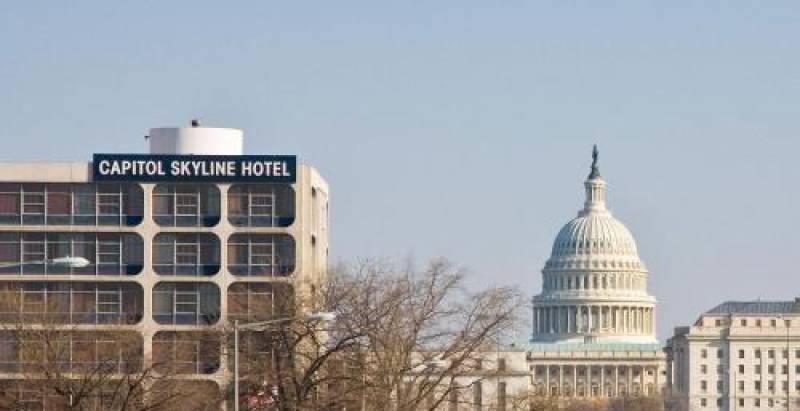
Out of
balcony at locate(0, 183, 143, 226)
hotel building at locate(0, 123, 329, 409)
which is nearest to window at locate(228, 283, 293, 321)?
hotel building at locate(0, 123, 329, 409)

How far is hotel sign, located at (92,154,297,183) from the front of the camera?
444ft

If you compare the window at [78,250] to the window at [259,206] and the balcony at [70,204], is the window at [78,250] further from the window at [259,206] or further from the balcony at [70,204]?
the window at [259,206]

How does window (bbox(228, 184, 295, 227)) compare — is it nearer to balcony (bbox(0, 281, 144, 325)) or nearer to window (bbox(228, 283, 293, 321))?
window (bbox(228, 283, 293, 321))

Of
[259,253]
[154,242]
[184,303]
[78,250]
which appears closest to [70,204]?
[78,250]

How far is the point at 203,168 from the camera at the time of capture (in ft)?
446

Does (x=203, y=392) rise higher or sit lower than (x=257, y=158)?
lower

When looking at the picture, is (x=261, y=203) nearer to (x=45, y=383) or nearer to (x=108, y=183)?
(x=108, y=183)

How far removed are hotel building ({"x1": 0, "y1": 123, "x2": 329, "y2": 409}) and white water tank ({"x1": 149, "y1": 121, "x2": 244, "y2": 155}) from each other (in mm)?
1064

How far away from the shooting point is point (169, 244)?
13638 centimetres

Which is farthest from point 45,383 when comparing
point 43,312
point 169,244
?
point 169,244

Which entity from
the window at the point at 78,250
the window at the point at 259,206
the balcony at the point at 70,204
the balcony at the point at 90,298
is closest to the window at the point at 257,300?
the window at the point at 259,206

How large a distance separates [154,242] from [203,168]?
366 centimetres

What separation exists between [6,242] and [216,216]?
867 centimetres

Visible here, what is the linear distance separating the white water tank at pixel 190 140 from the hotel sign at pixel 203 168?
2.60m
